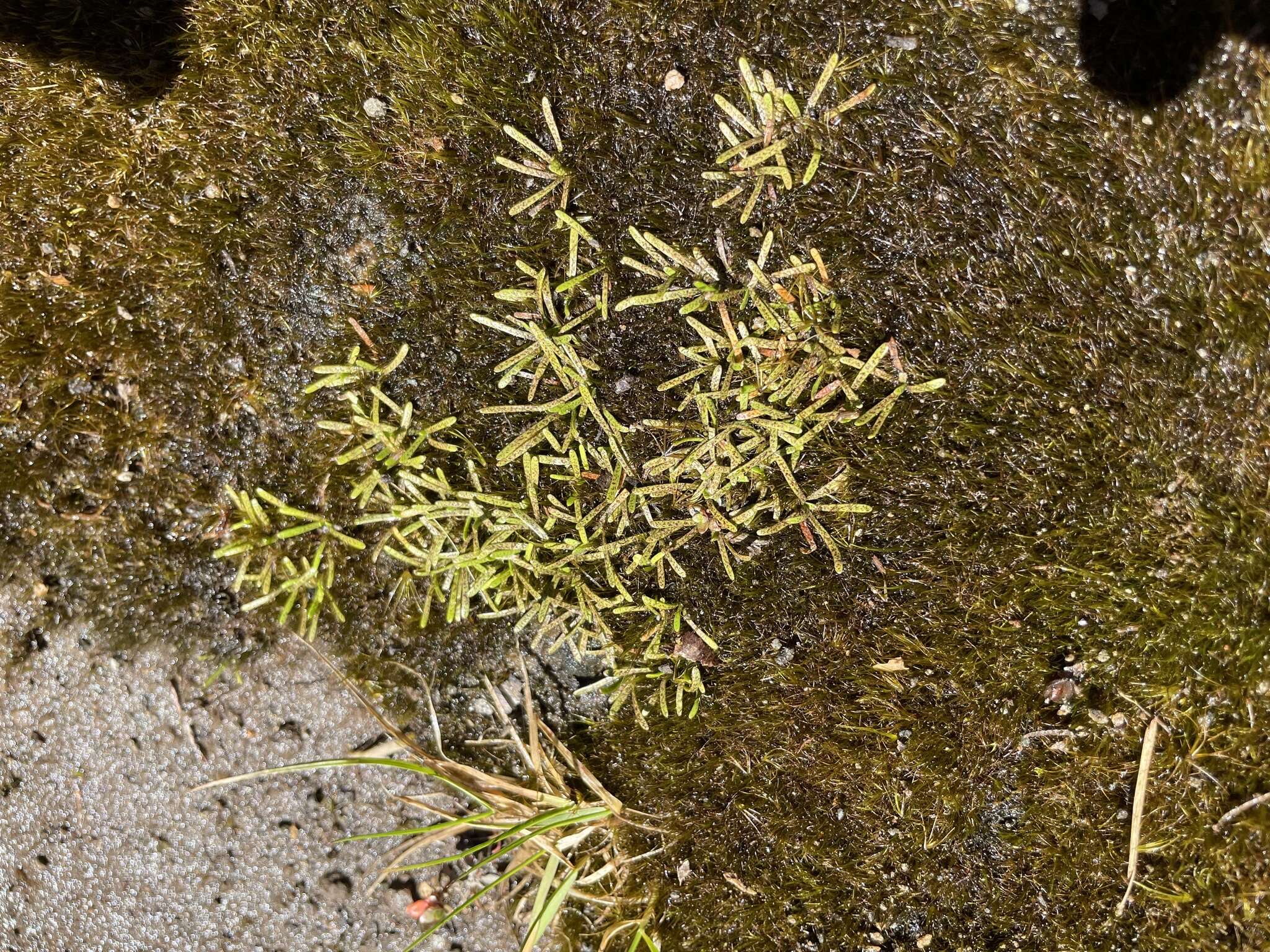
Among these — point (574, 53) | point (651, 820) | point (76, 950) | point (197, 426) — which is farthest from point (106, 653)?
point (574, 53)

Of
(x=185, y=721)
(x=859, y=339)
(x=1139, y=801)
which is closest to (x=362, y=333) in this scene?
(x=185, y=721)

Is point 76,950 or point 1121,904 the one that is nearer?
point 1121,904

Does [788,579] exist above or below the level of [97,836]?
above

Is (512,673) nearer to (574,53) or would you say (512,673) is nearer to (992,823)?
(992,823)

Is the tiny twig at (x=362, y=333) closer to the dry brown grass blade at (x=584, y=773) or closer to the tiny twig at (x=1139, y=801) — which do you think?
the dry brown grass blade at (x=584, y=773)

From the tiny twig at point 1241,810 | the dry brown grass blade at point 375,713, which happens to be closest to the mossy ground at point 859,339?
the tiny twig at point 1241,810

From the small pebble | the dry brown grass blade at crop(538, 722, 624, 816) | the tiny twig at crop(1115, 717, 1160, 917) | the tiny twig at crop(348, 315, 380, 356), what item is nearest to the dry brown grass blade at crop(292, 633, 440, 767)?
the dry brown grass blade at crop(538, 722, 624, 816)
